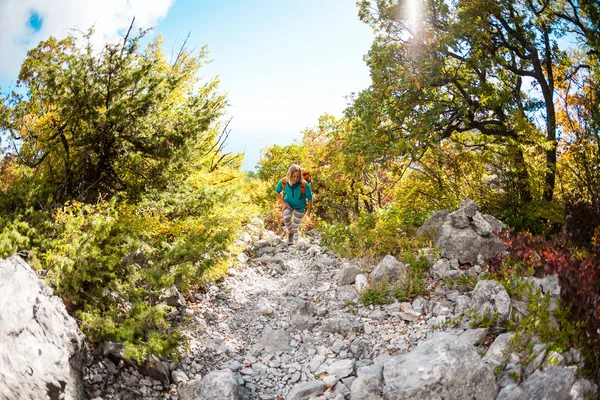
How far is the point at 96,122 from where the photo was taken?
5.60 meters

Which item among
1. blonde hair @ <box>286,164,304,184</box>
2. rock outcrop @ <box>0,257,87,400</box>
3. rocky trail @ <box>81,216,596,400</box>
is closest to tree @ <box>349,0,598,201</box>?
blonde hair @ <box>286,164,304,184</box>

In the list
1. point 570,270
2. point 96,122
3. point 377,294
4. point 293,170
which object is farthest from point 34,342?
point 293,170

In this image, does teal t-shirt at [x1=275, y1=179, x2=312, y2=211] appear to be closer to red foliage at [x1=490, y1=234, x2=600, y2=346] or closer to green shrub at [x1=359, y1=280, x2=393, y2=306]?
green shrub at [x1=359, y1=280, x2=393, y2=306]

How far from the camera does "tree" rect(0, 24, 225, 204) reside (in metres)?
5.45

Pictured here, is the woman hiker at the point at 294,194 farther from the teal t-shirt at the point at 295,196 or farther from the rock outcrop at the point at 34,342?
the rock outcrop at the point at 34,342

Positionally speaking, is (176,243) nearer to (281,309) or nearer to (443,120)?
(281,309)

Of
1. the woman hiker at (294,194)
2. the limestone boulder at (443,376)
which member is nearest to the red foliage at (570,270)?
the limestone boulder at (443,376)

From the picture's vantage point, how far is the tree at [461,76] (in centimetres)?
845

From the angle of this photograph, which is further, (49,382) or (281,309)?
(281,309)

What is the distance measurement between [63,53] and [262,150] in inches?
448

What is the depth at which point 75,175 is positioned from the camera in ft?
19.9

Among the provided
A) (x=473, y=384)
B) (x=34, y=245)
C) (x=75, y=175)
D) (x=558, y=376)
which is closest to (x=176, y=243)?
(x=34, y=245)

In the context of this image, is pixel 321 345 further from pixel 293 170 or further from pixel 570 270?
pixel 293 170

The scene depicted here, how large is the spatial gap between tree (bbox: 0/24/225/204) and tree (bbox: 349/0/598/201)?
4299 millimetres
